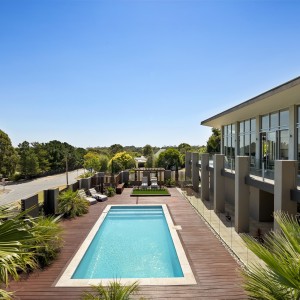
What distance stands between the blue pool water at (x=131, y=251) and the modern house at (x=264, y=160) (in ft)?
13.4

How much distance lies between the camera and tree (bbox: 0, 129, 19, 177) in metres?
46.5

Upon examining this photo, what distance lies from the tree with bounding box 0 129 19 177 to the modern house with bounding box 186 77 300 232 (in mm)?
40065

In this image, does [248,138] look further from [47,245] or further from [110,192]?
[47,245]

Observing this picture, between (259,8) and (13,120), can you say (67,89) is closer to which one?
(13,120)

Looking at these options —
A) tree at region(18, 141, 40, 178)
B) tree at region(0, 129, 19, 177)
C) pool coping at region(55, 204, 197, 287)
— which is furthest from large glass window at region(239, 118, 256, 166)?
tree at region(0, 129, 19, 177)

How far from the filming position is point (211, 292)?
7238mm

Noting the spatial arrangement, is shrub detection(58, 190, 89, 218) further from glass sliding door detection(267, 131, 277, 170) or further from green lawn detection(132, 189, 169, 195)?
glass sliding door detection(267, 131, 277, 170)

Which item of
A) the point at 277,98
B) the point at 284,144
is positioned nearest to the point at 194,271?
the point at 277,98

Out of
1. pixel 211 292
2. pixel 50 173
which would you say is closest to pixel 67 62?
pixel 211 292

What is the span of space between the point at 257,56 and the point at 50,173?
5229 centimetres

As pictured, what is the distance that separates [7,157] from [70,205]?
124 ft

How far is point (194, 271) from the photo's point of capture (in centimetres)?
847

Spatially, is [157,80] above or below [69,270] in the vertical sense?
above

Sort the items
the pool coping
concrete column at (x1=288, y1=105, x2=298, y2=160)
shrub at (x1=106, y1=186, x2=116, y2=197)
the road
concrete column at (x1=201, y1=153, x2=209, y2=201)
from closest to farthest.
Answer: the pool coping → concrete column at (x1=288, y1=105, x2=298, y2=160) → concrete column at (x1=201, y1=153, x2=209, y2=201) → shrub at (x1=106, y1=186, x2=116, y2=197) → the road
